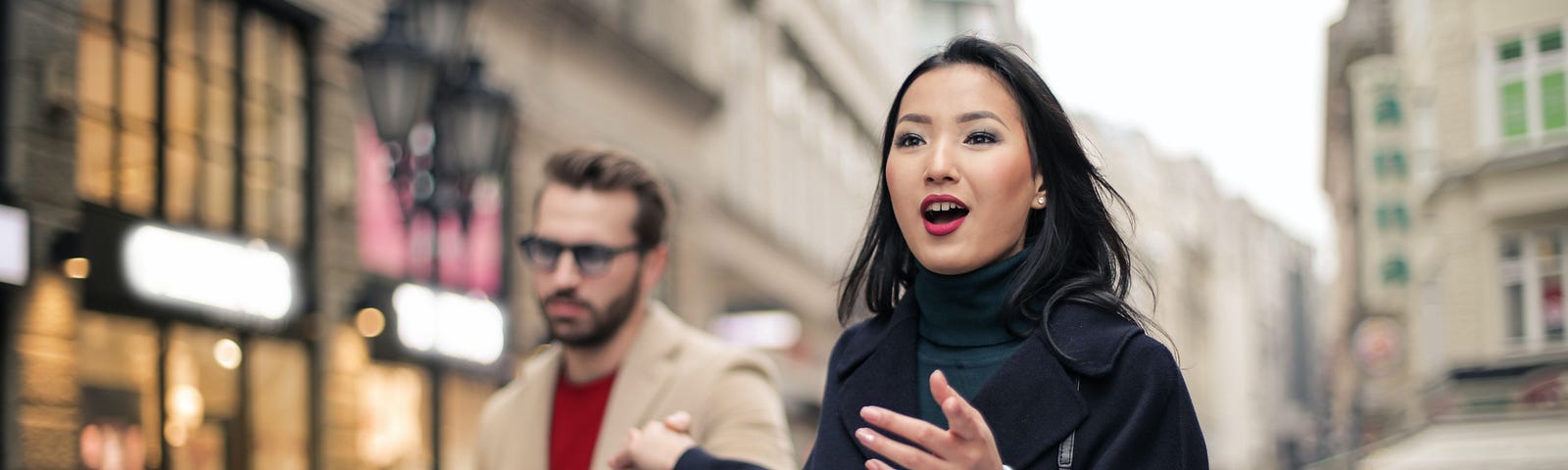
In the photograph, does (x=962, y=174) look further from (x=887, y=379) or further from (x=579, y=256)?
(x=579, y=256)

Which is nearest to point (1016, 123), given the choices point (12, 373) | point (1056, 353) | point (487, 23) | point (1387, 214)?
point (1056, 353)

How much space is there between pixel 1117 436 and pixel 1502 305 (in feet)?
83.5

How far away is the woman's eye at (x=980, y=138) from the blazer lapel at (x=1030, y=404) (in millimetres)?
309

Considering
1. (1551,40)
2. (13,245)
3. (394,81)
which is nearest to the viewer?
(394,81)

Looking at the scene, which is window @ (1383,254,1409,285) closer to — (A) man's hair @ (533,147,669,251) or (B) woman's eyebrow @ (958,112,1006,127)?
(A) man's hair @ (533,147,669,251)

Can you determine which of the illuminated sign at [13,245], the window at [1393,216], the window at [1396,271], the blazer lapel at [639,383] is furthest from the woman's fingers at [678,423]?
the window at [1393,216]

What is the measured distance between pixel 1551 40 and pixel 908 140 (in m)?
24.9

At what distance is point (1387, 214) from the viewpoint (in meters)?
41.8

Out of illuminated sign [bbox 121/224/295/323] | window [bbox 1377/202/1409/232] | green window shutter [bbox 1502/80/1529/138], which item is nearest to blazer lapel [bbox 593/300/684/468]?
illuminated sign [bbox 121/224/295/323]

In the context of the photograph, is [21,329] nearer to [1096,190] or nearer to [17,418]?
[17,418]

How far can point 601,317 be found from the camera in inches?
156

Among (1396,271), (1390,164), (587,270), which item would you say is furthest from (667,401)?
(1390,164)

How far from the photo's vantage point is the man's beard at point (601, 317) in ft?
12.9

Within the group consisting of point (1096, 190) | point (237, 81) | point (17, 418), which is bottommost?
point (17, 418)
